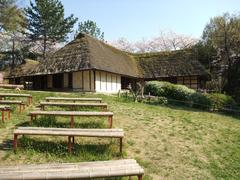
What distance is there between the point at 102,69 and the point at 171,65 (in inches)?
434

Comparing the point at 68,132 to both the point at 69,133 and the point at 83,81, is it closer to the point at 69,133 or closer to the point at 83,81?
the point at 69,133

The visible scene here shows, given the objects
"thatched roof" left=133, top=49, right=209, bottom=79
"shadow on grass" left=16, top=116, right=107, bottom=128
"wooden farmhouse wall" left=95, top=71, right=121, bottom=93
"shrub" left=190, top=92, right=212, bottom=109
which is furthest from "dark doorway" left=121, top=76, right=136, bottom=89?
"shadow on grass" left=16, top=116, right=107, bottom=128

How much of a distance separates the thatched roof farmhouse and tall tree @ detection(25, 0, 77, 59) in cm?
1271

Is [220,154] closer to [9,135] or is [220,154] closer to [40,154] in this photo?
[40,154]

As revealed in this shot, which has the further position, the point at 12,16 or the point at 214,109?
the point at 12,16

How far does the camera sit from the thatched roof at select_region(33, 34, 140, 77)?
23484 mm

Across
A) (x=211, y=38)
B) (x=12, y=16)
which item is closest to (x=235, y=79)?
(x=211, y=38)

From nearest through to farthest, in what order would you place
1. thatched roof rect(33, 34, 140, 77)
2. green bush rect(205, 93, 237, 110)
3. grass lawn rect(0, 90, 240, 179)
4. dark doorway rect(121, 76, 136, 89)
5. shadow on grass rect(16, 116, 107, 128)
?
grass lawn rect(0, 90, 240, 179) → shadow on grass rect(16, 116, 107, 128) → green bush rect(205, 93, 237, 110) → thatched roof rect(33, 34, 140, 77) → dark doorway rect(121, 76, 136, 89)

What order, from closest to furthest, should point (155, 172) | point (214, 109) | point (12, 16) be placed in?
point (155, 172) < point (214, 109) < point (12, 16)

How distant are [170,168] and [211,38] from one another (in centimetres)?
2425

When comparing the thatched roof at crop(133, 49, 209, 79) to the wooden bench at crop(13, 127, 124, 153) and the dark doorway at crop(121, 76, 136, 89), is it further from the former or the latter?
the wooden bench at crop(13, 127, 124, 153)

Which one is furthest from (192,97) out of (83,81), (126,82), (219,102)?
(126,82)

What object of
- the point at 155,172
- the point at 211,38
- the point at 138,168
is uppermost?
the point at 211,38

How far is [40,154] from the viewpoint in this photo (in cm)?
729
